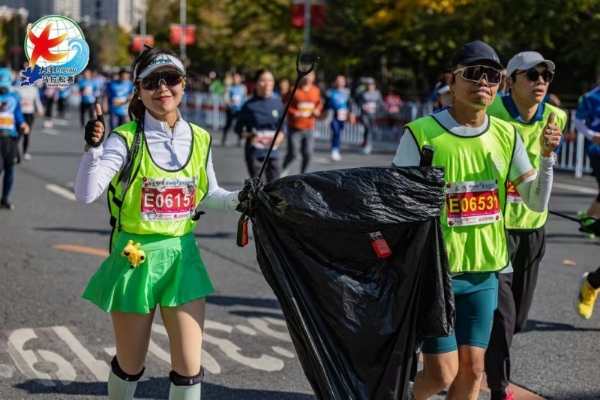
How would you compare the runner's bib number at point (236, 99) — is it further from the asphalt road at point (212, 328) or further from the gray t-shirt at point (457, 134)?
the gray t-shirt at point (457, 134)

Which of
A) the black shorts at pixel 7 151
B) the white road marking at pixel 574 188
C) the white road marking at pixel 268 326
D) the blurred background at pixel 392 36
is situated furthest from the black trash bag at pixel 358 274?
the white road marking at pixel 574 188

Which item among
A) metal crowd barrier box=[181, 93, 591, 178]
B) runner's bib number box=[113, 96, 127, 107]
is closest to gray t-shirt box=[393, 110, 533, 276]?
metal crowd barrier box=[181, 93, 591, 178]

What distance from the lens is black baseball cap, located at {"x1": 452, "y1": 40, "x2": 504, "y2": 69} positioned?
4102 millimetres

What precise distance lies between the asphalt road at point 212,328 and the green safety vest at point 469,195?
1.51 m

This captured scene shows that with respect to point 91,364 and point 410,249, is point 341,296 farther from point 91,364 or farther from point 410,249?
point 91,364

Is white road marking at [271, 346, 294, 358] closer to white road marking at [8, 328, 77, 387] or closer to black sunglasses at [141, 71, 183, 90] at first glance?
white road marking at [8, 328, 77, 387]

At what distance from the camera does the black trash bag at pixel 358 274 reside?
3.59 m

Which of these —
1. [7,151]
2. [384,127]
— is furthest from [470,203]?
[384,127]

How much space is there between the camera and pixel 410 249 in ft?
12.0

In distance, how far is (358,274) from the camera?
362cm

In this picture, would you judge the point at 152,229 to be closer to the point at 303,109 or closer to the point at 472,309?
the point at 472,309

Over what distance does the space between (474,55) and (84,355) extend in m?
3.25

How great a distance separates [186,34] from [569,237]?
121 ft

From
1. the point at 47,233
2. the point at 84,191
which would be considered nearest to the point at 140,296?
the point at 84,191
